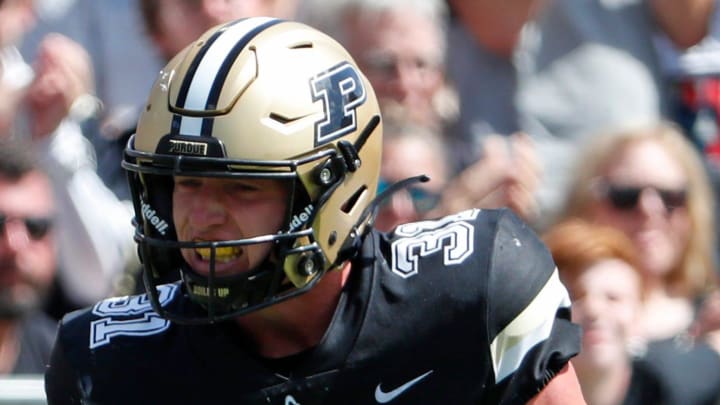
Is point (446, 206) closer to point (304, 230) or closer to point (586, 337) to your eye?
point (586, 337)

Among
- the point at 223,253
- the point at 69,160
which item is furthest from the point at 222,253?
the point at 69,160

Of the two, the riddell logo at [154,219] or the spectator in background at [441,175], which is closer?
the riddell logo at [154,219]

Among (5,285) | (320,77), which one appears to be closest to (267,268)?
(320,77)

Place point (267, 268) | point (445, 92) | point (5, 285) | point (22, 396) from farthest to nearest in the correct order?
1. point (445, 92)
2. point (5, 285)
3. point (22, 396)
4. point (267, 268)

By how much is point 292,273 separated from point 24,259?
205 centimetres

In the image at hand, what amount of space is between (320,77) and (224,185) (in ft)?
→ 0.96

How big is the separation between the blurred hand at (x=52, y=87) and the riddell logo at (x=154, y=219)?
2174 mm

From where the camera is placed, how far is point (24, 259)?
464 cm

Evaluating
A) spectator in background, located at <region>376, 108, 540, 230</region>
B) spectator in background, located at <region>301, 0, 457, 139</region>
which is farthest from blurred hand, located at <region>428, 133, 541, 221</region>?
spectator in background, located at <region>301, 0, 457, 139</region>

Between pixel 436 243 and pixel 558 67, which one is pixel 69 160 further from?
pixel 436 243

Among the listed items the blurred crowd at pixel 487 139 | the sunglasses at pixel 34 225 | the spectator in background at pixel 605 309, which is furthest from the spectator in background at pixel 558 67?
the sunglasses at pixel 34 225

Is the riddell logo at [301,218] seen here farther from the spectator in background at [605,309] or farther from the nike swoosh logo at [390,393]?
the spectator in background at [605,309]

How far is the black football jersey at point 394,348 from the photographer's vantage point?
9.50 ft

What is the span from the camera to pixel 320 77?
9.43 feet
